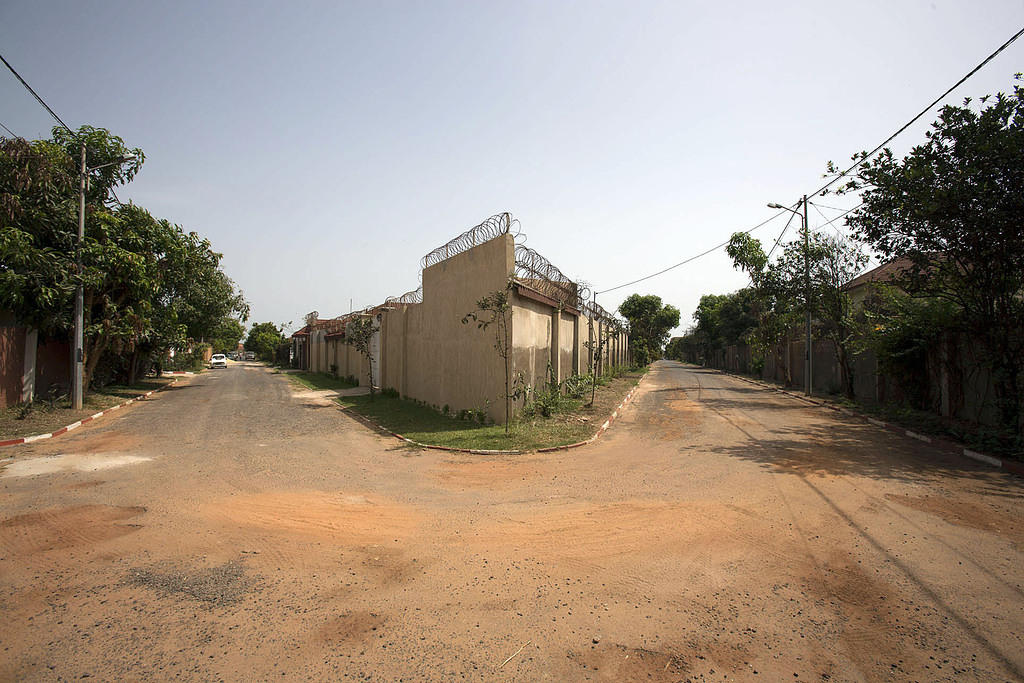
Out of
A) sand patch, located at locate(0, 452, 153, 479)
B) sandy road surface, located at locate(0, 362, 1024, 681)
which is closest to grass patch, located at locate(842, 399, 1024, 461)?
sandy road surface, located at locate(0, 362, 1024, 681)

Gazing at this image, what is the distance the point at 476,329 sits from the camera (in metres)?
12.1

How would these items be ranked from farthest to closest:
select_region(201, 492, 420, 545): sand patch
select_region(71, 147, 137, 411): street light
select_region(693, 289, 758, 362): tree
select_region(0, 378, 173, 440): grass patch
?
select_region(693, 289, 758, 362): tree, select_region(71, 147, 137, 411): street light, select_region(0, 378, 173, 440): grass patch, select_region(201, 492, 420, 545): sand patch

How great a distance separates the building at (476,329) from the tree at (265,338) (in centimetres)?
6074

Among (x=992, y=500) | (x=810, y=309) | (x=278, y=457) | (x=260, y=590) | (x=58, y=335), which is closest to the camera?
(x=260, y=590)

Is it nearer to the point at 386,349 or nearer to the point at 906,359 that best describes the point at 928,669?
the point at 906,359

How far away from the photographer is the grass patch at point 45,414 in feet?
34.2

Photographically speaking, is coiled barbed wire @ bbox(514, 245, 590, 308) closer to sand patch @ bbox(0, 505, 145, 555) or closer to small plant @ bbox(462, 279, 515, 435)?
small plant @ bbox(462, 279, 515, 435)

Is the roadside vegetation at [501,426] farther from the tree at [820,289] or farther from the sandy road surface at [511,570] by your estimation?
the tree at [820,289]

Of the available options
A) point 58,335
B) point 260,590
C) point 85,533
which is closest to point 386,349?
point 58,335

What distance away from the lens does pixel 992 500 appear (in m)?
6.04

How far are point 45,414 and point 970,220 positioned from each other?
65.8 ft

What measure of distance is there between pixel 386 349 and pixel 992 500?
1758cm

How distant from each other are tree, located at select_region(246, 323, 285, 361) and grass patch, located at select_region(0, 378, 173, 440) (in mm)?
58650

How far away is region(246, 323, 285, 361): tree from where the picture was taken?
74113 millimetres
